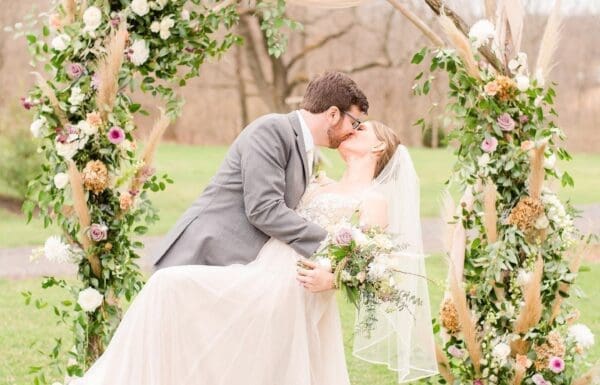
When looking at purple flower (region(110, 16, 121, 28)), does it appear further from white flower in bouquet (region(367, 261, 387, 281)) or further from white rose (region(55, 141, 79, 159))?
white flower in bouquet (region(367, 261, 387, 281))

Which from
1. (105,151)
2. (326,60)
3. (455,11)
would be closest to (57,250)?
(105,151)

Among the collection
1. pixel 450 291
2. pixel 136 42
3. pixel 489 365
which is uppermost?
pixel 136 42

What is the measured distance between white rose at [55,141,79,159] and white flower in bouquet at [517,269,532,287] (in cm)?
204

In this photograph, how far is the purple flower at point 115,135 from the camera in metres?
4.26

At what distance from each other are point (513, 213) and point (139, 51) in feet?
5.99

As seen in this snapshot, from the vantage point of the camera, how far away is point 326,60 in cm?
2075

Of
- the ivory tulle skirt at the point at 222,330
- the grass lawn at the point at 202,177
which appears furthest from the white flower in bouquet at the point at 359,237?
the grass lawn at the point at 202,177

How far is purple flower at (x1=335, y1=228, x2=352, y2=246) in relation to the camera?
383 centimetres

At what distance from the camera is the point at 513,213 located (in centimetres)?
414

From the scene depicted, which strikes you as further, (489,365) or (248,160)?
(489,365)

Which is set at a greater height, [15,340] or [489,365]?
[489,365]

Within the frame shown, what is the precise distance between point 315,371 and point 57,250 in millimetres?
1284

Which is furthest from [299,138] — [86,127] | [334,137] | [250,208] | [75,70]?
[75,70]

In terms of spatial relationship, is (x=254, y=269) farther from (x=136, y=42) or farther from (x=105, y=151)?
→ (x=136, y=42)
